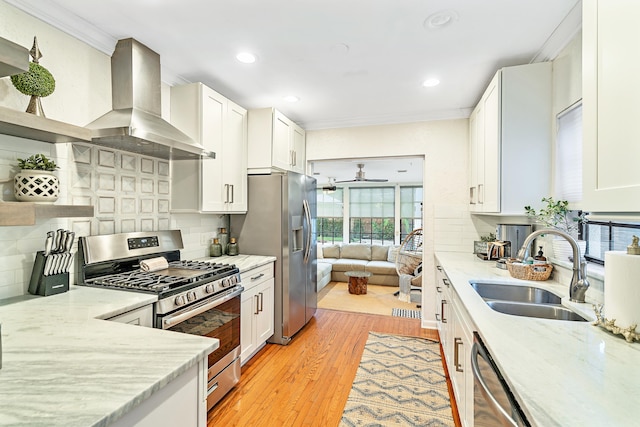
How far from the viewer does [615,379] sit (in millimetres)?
836

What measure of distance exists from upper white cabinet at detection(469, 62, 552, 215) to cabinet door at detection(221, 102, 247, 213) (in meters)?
2.25

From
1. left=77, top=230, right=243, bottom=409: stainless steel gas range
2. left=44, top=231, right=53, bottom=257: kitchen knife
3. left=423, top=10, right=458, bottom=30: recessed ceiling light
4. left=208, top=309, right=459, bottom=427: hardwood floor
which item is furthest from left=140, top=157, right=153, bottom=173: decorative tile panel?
left=423, top=10, right=458, bottom=30: recessed ceiling light

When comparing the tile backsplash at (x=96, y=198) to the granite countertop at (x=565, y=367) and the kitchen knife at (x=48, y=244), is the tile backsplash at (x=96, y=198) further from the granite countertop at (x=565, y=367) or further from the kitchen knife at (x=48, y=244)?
the granite countertop at (x=565, y=367)

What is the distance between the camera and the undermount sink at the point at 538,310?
1514 millimetres

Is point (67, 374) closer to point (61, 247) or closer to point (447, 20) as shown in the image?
point (61, 247)

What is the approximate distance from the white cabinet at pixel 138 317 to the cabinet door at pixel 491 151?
2.39 m

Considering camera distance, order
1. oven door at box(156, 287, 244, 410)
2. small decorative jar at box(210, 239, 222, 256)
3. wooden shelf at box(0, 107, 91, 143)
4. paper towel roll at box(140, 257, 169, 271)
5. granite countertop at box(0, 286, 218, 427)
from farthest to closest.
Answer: small decorative jar at box(210, 239, 222, 256) → paper towel roll at box(140, 257, 169, 271) → oven door at box(156, 287, 244, 410) → wooden shelf at box(0, 107, 91, 143) → granite countertop at box(0, 286, 218, 427)

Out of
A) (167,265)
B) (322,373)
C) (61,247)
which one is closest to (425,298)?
(322,373)

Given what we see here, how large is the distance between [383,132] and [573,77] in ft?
6.37

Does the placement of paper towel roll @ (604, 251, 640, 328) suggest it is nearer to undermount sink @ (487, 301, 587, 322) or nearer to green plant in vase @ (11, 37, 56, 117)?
undermount sink @ (487, 301, 587, 322)

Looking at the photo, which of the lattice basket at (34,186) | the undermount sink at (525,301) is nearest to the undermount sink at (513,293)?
the undermount sink at (525,301)

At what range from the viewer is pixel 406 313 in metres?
4.20

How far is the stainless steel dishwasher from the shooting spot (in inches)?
33.5

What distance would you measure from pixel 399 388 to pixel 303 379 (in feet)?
2.49
